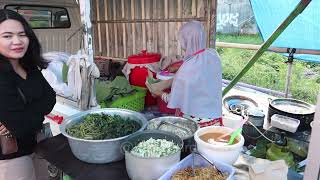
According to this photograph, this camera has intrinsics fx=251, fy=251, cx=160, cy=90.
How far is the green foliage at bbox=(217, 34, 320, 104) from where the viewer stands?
585 cm

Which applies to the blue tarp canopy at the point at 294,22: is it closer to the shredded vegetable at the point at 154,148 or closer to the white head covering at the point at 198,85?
the white head covering at the point at 198,85

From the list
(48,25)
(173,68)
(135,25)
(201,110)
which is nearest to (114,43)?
(135,25)

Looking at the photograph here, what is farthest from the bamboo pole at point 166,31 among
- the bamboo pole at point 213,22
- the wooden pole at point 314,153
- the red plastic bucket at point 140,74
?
the wooden pole at point 314,153

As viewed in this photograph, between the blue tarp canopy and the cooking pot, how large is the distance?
77cm

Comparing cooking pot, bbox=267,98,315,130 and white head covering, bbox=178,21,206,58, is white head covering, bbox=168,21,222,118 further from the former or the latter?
cooking pot, bbox=267,98,315,130

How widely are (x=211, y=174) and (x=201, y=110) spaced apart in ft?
4.18

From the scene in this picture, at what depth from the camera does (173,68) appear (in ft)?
10.7

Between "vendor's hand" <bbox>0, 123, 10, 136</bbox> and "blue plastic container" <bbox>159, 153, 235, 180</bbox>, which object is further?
"vendor's hand" <bbox>0, 123, 10, 136</bbox>

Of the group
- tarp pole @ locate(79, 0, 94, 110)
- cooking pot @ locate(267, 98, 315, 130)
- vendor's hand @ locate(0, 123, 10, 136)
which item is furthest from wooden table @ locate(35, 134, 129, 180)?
cooking pot @ locate(267, 98, 315, 130)

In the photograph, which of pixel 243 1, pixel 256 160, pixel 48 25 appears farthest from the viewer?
pixel 243 1

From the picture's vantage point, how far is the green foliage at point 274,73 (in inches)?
230

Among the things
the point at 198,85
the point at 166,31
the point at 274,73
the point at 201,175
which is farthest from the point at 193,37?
the point at 274,73

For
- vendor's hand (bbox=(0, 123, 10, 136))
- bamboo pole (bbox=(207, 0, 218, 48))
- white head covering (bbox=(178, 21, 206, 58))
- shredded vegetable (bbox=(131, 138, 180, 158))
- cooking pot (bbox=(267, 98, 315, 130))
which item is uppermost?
bamboo pole (bbox=(207, 0, 218, 48))

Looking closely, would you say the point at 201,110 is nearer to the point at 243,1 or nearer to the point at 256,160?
the point at 256,160
